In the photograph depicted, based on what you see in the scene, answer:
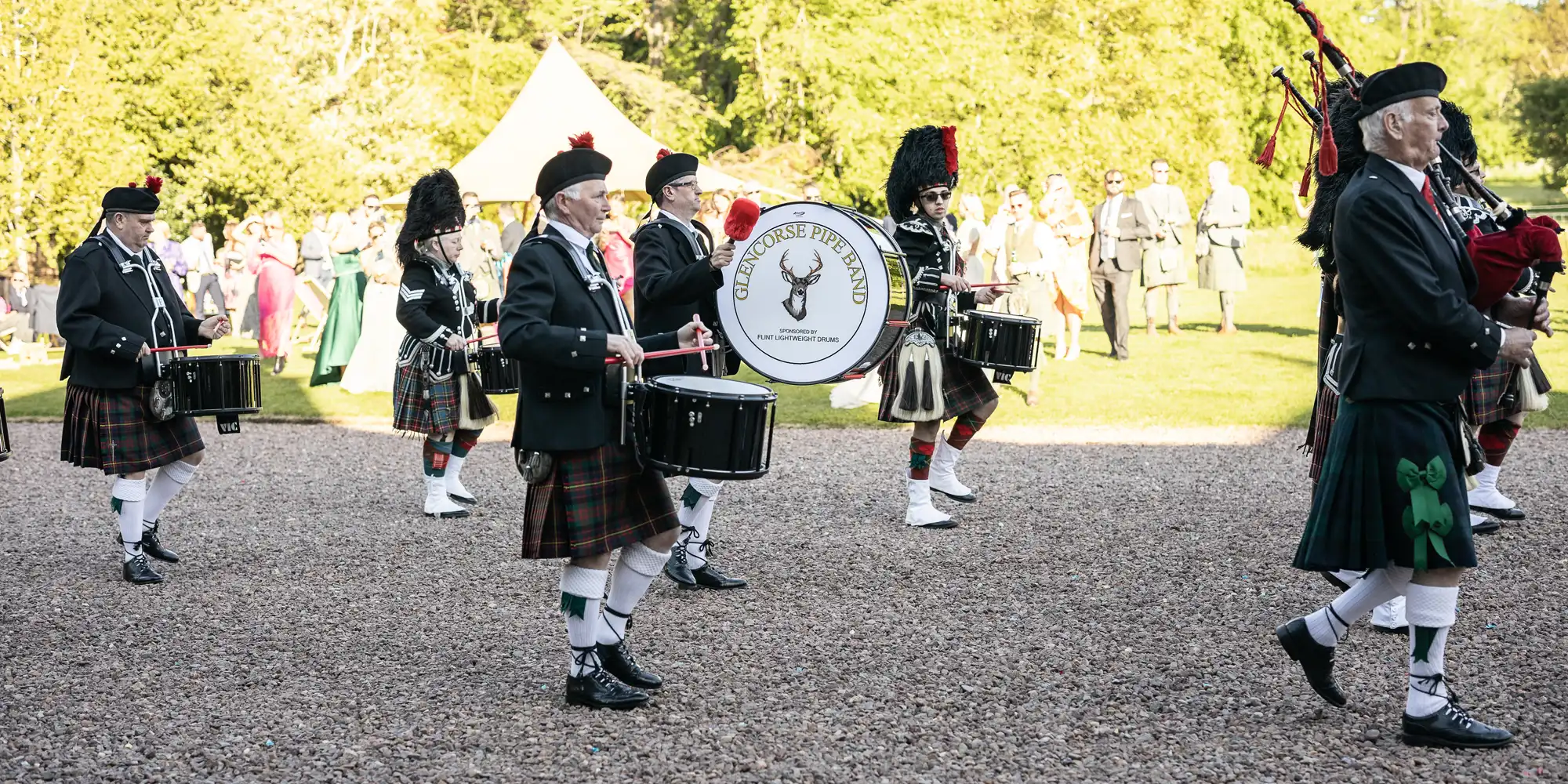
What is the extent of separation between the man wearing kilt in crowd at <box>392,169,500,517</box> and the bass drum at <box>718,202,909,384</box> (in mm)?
2005

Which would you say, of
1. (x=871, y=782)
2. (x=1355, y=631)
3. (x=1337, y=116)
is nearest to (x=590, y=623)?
(x=871, y=782)

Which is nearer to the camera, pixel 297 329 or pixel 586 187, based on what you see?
pixel 586 187

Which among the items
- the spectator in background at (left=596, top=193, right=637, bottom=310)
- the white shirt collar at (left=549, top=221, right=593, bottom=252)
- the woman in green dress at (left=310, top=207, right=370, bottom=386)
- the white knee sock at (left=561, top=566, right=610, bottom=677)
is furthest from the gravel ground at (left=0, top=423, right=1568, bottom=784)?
the spectator in background at (left=596, top=193, right=637, bottom=310)

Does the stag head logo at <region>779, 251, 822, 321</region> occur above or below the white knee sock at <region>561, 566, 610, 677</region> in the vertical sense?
above

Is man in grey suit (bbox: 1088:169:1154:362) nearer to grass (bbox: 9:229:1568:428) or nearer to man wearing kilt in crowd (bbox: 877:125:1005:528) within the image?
grass (bbox: 9:229:1568:428)

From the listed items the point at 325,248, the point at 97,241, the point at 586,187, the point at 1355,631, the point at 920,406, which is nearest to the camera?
the point at 586,187

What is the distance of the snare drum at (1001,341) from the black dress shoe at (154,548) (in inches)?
140

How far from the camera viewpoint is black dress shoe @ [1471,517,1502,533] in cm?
661

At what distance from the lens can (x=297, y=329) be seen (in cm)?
1900

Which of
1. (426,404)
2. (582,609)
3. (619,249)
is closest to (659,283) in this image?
(582,609)

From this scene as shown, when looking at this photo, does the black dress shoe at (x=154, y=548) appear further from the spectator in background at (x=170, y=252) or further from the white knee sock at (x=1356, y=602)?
the spectator in background at (x=170, y=252)

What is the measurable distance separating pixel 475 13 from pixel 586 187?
2989 cm

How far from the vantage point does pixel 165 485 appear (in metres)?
6.55

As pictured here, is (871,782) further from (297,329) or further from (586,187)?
(297,329)
